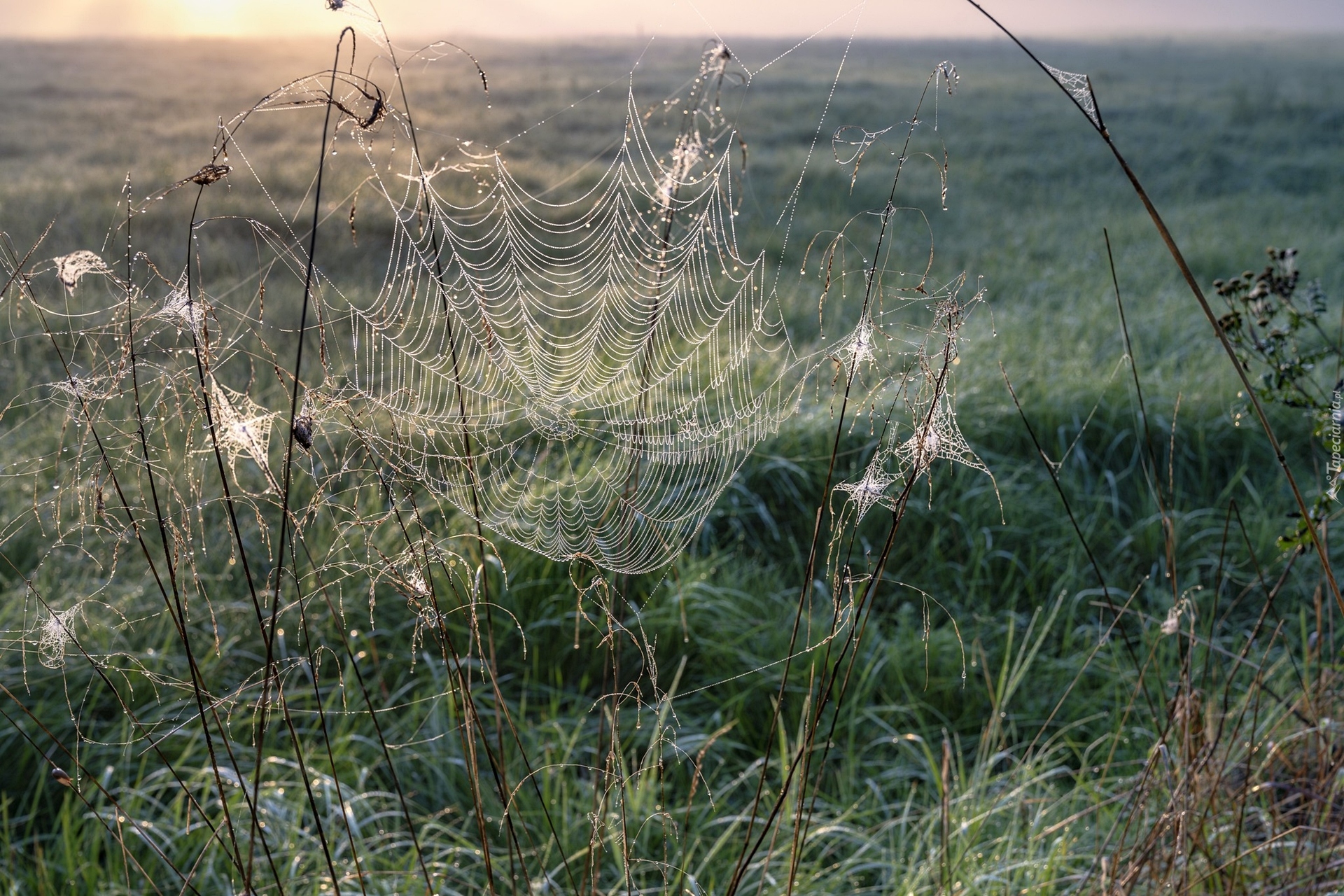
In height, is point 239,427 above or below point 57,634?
above

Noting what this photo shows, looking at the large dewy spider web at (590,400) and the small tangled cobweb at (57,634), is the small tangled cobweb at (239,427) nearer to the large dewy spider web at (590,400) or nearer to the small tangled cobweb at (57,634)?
the small tangled cobweb at (57,634)

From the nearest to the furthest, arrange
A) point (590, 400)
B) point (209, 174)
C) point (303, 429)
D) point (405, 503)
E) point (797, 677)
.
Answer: point (209, 174)
point (303, 429)
point (797, 677)
point (405, 503)
point (590, 400)

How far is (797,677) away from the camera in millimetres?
3152

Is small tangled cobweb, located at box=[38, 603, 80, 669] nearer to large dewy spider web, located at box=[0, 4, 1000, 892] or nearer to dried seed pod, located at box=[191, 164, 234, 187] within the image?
large dewy spider web, located at box=[0, 4, 1000, 892]

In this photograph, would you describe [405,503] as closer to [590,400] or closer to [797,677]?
[590,400]

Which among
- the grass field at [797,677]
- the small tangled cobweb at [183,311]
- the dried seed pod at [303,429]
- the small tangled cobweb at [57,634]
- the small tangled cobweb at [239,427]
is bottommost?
the grass field at [797,677]

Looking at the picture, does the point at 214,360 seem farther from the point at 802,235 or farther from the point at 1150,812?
the point at 802,235

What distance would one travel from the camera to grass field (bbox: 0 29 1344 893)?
198 cm

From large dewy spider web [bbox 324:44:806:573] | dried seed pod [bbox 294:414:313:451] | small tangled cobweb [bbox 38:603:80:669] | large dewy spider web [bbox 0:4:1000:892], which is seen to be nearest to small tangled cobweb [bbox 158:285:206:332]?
large dewy spider web [bbox 0:4:1000:892]

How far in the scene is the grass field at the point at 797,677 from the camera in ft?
6.51

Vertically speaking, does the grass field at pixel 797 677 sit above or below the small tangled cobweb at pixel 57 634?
below

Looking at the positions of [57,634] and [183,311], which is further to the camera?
[57,634]

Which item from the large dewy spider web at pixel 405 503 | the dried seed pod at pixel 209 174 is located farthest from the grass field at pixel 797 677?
the dried seed pod at pixel 209 174

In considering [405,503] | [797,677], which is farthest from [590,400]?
[797,677]
